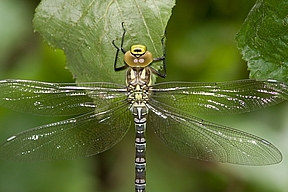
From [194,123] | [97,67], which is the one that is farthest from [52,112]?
→ [194,123]

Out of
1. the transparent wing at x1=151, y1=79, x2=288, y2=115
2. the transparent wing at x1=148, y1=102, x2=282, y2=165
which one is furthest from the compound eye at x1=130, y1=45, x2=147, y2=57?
the transparent wing at x1=148, y1=102, x2=282, y2=165

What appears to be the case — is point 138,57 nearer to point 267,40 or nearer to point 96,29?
point 96,29

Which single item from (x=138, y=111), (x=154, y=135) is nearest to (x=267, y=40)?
(x=138, y=111)

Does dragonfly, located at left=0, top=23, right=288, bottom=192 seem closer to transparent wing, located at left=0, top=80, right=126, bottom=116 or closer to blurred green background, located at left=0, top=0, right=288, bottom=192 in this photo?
transparent wing, located at left=0, top=80, right=126, bottom=116

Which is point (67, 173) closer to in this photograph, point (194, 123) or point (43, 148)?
point (43, 148)

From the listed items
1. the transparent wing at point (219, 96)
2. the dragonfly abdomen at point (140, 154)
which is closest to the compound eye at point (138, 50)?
the transparent wing at point (219, 96)

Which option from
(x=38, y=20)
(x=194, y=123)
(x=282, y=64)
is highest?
Result: (x=38, y=20)
